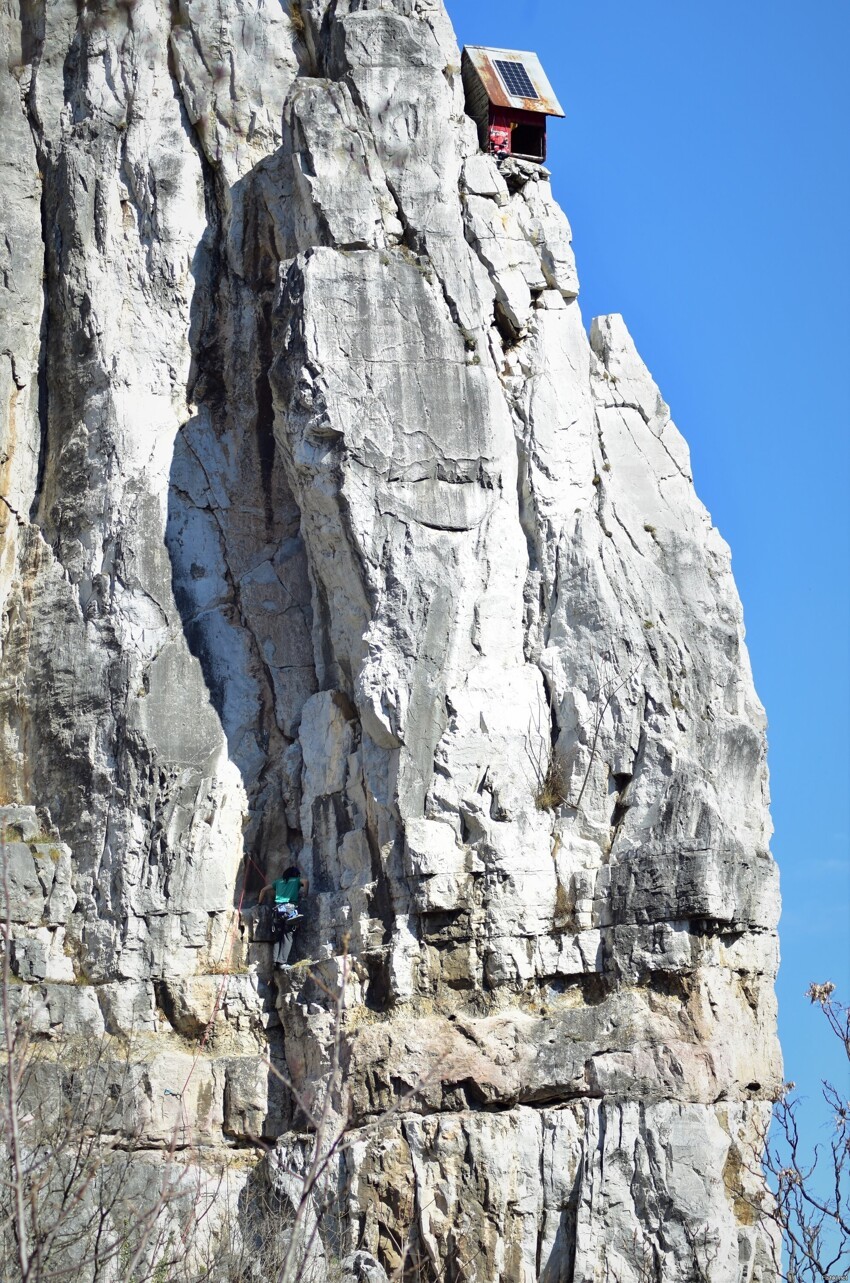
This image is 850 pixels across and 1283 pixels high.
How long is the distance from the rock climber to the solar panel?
1116 cm

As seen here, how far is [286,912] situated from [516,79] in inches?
473

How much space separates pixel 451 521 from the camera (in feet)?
84.9

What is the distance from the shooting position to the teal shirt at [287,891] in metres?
25.5

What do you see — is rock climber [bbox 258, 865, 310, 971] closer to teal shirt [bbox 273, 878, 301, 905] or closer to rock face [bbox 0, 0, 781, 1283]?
teal shirt [bbox 273, 878, 301, 905]

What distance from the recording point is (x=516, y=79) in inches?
1154

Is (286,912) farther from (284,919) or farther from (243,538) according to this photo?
(243,538)

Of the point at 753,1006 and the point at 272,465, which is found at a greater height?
the point at 272,465

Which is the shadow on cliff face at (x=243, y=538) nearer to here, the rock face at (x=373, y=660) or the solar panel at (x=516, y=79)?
the rock face at (x=373, y=660)

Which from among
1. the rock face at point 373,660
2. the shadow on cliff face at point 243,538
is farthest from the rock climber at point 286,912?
the shadow on cliff face at point 243,538

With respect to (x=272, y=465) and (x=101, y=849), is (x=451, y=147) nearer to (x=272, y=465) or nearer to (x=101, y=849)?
(x=272, y=465)

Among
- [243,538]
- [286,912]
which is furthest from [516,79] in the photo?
[286,912]

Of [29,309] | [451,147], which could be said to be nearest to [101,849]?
[29,309]

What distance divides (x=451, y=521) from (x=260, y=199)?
5.74 meters

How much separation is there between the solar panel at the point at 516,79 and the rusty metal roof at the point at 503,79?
0.11ft
